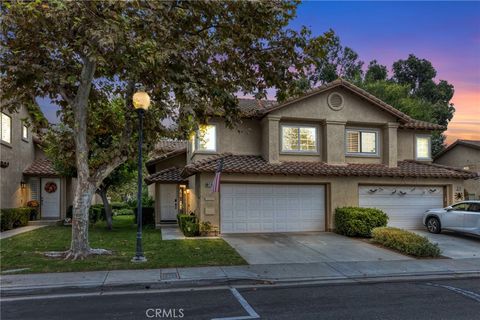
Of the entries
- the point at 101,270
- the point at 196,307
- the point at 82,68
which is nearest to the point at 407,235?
the point at 196,307

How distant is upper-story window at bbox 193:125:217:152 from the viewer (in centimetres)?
1691

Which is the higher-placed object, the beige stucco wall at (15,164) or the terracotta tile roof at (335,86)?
the terracotta tile roof at (335,86)

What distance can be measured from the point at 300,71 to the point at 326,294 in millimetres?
6231

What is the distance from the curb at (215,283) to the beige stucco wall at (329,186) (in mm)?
7165

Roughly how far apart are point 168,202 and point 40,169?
7887 millimetres

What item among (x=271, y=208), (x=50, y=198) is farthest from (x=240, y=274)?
(x=50, y=198)

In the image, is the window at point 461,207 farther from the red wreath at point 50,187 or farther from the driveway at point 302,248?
the red wreath at point 50,187

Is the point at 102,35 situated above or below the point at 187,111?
above

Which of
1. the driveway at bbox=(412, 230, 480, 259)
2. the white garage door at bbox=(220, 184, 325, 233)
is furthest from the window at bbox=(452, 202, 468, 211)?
the white garage door at bbox=(220, 184, 325, 233)

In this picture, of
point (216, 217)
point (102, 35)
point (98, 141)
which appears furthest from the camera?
point (98, 141)

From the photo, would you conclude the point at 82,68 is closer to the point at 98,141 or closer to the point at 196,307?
the point at 98,141

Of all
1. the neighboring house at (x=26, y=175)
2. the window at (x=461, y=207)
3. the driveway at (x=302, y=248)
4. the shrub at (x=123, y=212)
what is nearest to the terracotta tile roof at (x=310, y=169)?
the window at (x=461, y=207)

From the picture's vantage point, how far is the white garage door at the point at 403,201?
57.7ft

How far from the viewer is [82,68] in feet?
37.3
